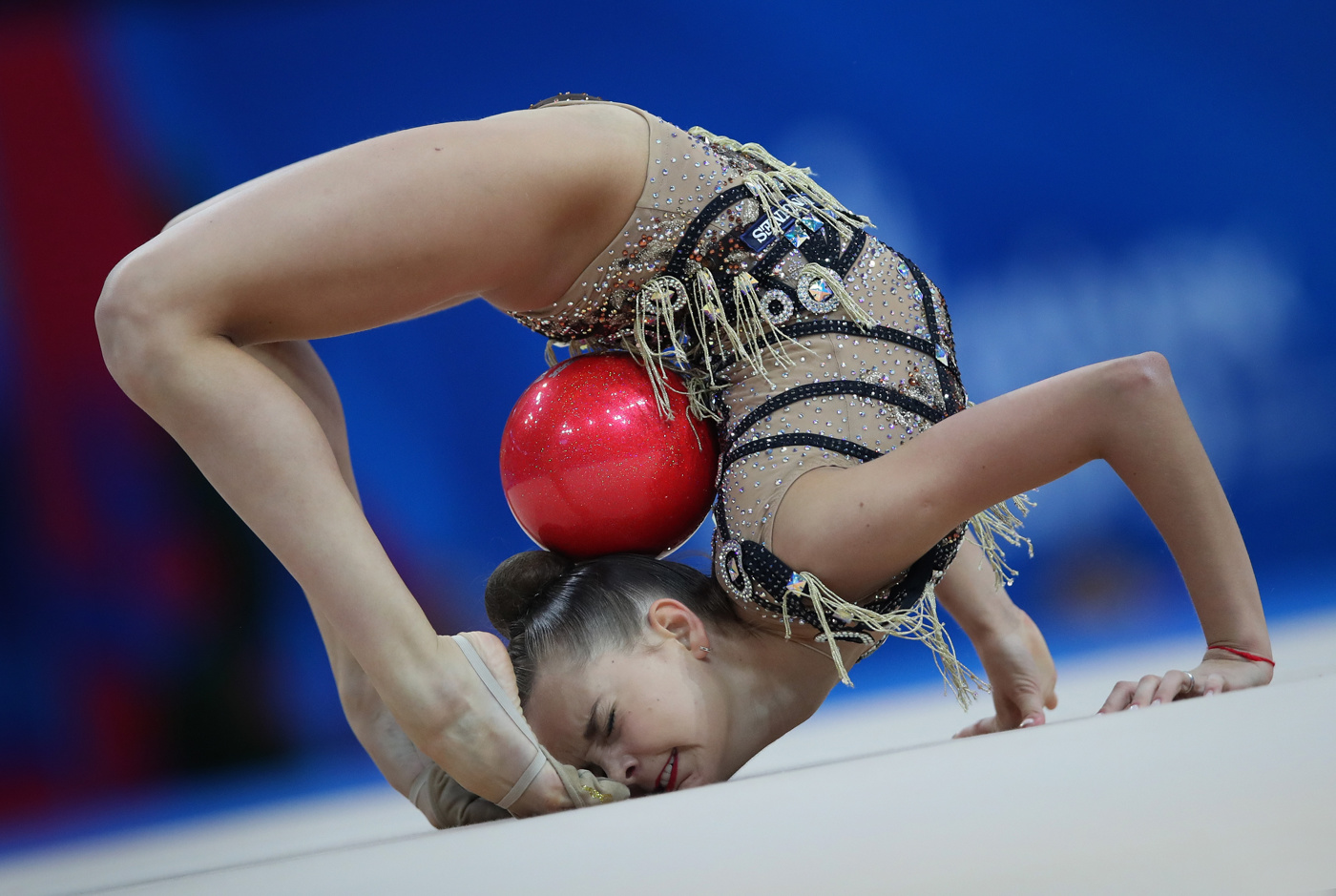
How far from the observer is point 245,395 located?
1.08 metres

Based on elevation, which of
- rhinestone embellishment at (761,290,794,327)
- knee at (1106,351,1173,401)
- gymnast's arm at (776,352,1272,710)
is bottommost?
gymnast's arm at (776,352,1272,710)

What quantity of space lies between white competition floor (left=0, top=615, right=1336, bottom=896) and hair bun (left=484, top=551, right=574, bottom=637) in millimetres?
451

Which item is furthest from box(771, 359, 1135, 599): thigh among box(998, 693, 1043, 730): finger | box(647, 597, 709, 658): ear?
box(998, 693, 1043, 730): finger

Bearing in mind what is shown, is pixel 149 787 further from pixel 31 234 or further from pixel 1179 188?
pixel 1179 188

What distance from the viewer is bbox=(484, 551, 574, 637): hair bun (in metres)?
1.41

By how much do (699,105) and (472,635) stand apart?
7.16 ft

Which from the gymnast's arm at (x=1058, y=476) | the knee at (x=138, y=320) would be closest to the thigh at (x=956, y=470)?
the gymnast's arm at (x=1058, y=476)

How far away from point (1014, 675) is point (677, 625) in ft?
2.07

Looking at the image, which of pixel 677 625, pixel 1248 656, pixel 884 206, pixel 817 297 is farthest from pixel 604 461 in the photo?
pixel 884 206

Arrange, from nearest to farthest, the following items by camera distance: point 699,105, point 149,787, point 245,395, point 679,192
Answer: point 245,395
point 679,192
point 149,787
point 699,105

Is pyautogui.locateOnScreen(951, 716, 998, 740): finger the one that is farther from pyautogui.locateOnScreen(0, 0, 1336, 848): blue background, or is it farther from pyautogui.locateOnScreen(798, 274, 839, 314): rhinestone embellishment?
pyautogui.locateOnScreen(0, 0, 1336, 848): blue background

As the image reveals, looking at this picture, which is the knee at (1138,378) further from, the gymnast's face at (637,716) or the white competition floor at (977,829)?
the gymnast's face at (637,716)

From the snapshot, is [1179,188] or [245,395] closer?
[245,395]

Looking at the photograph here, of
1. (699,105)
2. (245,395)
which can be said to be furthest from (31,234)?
(245,395)
